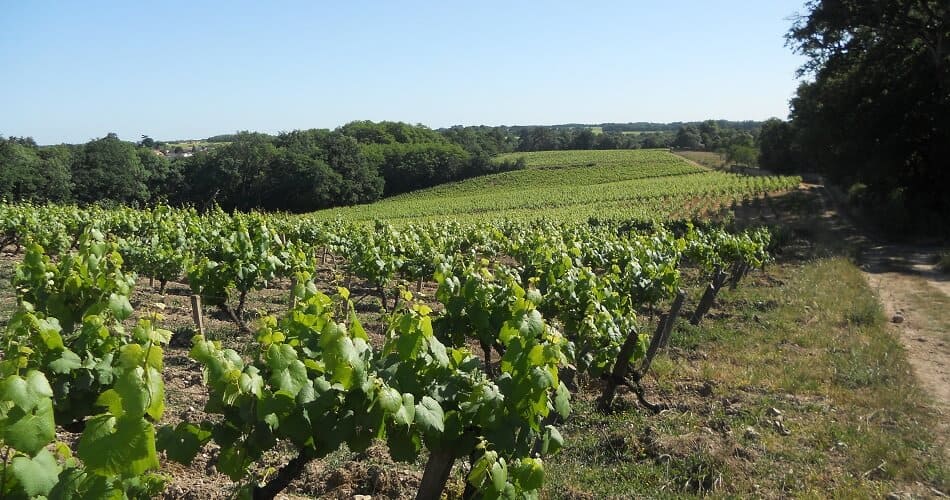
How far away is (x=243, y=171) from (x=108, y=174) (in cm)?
1186

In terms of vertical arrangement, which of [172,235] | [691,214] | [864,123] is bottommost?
[691,214]

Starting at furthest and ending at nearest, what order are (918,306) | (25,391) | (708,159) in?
(708,159) → (918,306) → (25,391)

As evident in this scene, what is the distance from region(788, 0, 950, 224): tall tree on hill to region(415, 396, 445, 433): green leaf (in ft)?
81.7

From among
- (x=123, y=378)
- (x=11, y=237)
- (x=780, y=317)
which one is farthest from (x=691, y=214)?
(x=123, y=378)

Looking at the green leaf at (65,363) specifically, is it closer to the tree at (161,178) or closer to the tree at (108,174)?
the tree at (108,174)

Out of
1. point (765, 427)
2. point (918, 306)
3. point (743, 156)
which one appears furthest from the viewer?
point (743, 156)

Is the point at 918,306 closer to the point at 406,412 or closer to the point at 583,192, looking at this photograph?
the point at 406,412

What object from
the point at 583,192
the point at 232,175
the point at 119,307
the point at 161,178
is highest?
the point at 119,307

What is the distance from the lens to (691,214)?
34.4 m

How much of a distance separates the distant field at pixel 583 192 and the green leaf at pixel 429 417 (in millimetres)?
28515

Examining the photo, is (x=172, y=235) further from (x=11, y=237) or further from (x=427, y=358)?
(x=427, y=358)

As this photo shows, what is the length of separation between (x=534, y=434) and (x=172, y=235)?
36.7 feet

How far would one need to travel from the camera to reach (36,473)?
7.65ft

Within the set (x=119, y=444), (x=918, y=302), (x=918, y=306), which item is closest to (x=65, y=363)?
(x=119, y=444)
